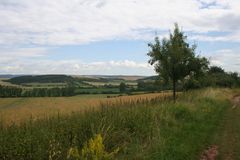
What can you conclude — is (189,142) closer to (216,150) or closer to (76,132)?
(216,150)

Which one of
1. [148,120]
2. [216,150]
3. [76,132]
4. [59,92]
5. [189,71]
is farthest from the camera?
[59,92]

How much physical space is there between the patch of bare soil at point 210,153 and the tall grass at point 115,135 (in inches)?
8.3

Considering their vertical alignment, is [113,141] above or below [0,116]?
below

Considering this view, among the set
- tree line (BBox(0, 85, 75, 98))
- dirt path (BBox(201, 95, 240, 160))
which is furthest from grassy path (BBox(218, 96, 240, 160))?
tree line (BBox(0, 85, 75, 98))

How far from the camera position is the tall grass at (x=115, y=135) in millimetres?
8336

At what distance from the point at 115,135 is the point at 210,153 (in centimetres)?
302

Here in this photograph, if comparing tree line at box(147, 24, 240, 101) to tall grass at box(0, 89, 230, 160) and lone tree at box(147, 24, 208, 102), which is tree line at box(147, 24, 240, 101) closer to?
lone tree at box(147, 24, 208, 102)

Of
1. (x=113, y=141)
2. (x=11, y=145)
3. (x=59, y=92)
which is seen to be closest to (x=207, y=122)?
(x=113, y=141)

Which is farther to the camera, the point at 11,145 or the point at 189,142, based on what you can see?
the point at 189,142

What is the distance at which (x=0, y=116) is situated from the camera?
35.8 feet

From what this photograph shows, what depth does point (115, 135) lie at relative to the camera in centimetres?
1080

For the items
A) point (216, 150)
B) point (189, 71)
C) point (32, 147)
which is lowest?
point (216, 150)

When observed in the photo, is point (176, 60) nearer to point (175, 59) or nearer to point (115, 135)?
point (175, 59)

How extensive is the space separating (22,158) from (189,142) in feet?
20.2
